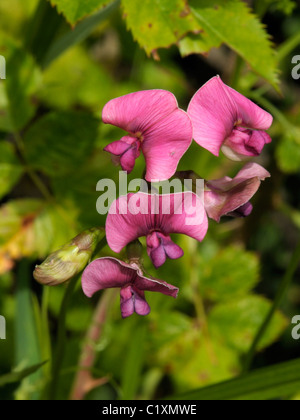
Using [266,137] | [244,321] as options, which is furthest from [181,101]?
[266,137]

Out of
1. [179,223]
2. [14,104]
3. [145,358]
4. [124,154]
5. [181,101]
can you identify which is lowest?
[145,358]

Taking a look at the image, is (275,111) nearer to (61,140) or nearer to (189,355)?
(61,140)

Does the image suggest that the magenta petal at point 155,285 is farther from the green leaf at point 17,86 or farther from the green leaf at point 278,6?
the green leaf at point 278,6

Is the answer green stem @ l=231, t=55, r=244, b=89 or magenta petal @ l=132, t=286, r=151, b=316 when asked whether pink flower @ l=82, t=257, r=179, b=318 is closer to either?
magenta petal @ l=132, t=286, r=151, b=316

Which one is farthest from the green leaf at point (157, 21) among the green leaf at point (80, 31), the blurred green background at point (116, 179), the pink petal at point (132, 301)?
the pink petal at point (132, 301)

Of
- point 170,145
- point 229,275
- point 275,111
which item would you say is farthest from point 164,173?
point 229,275

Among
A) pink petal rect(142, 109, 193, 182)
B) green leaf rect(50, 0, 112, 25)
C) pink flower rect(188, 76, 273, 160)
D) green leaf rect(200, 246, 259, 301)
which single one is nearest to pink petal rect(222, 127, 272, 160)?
pink flower rect(188, 76, 273, 160)

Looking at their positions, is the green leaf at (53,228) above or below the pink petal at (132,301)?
above
